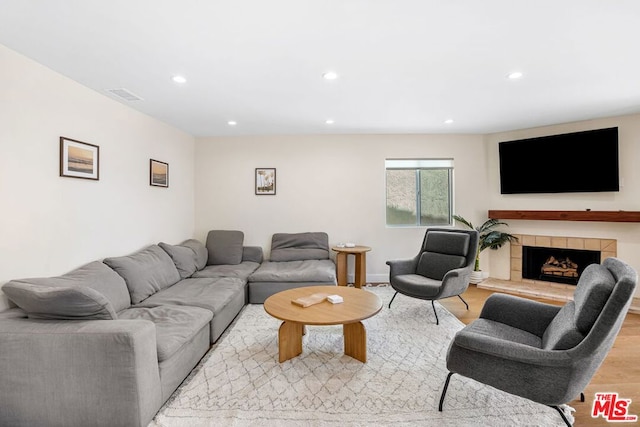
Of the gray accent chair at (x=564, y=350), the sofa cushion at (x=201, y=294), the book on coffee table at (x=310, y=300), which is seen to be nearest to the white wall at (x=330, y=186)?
the sofa cushion at (x=201, y=294)

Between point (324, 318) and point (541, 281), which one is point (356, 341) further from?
point (541, 281)

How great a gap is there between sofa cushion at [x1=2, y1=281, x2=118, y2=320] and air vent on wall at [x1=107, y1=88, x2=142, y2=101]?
1.91 m

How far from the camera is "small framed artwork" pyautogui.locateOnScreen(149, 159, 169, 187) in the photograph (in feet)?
12.5

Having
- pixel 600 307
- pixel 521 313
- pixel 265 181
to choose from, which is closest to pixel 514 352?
pixel 600 307

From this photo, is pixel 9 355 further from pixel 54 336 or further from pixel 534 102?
pixel 534 102

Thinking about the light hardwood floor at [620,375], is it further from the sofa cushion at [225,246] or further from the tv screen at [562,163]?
the sofa cushion at [225,246]

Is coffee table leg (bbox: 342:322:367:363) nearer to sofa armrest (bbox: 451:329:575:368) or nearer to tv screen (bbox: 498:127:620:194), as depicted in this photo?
sofa armrest (bbox: 451:329:575:368)

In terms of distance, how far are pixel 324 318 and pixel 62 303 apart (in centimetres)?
164

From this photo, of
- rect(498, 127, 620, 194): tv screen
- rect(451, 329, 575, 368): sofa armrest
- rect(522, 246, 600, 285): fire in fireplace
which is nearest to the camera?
rect(451, 329, 575, 368): sofa armrest

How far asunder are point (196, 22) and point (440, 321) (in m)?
3.44

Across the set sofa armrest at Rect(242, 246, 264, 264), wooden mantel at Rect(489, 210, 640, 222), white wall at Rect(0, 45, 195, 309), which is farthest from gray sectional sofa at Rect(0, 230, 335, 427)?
wooden mantel at Rect(489, 210, 640, 222)

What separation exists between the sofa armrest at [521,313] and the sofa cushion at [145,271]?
9.86 ft

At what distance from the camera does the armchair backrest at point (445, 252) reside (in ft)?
11.7

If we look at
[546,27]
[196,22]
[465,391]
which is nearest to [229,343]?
[465,391]
